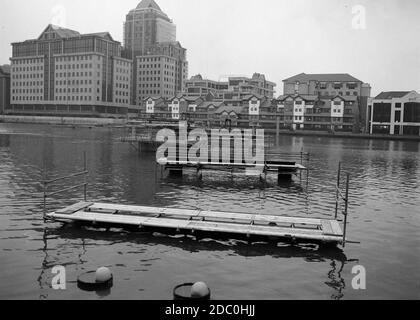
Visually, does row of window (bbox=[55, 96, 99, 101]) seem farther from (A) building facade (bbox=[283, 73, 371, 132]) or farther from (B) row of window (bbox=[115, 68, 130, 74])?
(A) building facade (bbox=[283, 73, 371, 132])

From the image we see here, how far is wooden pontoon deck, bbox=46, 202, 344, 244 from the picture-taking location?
18.3 meters

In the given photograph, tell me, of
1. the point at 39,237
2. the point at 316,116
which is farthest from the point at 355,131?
the point at 39,237

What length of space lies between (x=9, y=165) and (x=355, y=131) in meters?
112

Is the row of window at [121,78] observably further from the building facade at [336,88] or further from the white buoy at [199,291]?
the white buoy at [199,291]

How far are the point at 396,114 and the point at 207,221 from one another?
4673 inches

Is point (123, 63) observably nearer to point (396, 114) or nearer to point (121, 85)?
point (121, 85)

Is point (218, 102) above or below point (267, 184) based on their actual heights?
above

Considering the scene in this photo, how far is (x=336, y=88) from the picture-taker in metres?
146

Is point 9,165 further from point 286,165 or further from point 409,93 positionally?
point 409,93

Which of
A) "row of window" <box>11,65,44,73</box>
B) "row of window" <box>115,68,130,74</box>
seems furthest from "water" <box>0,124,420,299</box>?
"row of window" <box>11,65,44,73</box>

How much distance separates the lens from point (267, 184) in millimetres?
35344

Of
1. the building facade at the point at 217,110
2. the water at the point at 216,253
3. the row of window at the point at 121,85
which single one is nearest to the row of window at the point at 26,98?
the row of window at the point at 121,85

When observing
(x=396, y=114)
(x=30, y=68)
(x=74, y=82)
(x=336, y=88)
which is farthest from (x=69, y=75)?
(x=396, y=114)

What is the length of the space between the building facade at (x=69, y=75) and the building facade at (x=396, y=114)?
101 meters
